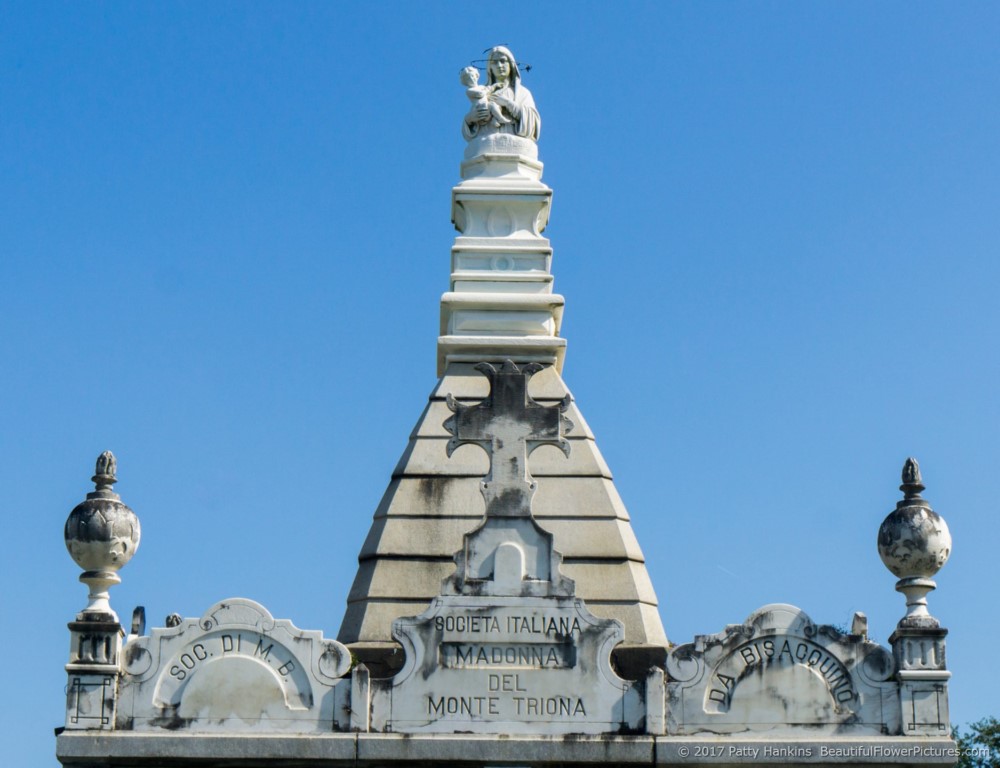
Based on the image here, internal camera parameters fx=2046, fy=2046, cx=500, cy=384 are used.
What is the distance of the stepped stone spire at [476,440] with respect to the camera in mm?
27047

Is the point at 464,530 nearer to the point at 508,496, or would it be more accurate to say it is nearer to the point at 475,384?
the point at 475,384

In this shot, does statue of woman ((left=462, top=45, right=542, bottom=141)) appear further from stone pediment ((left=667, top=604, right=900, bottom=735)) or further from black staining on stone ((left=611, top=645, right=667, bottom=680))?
stone pediment ((left=667, top=604, right=900, bottom=735))

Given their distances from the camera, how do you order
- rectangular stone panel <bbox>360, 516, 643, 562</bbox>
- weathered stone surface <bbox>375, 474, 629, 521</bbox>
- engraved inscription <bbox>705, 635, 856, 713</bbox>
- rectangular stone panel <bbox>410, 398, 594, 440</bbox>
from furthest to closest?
rectangular stone panel <bbox>410, 398, 594, 440</bbox>
weathered stone surface <bbox>375, 474, 629, 521</bbox>
rectangular stone panel <bbox>360, 516, 643, 562</bbox>
engraved inscription <bbox>705, 635, 856, 713</bbox>

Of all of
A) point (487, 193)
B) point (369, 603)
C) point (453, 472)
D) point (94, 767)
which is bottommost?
point (94, 767)

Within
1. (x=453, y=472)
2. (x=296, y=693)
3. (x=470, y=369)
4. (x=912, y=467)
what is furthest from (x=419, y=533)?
(x=912, y=467)

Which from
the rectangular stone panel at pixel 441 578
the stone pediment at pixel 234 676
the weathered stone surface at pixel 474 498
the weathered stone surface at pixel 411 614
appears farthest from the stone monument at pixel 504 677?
the weathered stone surface at pixel 474 498

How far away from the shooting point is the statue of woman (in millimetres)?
31188

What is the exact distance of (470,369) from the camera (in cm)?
2953

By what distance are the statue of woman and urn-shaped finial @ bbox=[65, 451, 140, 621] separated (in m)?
10.1

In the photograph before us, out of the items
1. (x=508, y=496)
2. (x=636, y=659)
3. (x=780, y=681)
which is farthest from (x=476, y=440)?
(x=780, y=681)

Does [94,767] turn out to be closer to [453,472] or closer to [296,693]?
[296,693]

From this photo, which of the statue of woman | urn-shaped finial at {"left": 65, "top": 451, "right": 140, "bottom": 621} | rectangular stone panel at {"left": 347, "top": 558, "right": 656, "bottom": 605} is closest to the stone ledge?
urn-shaped finial at {"left": 65, "top": 451, "right": 140, "bottom": 621}

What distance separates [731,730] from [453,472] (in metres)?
6.52

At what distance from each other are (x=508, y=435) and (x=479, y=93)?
8956 millimetres
